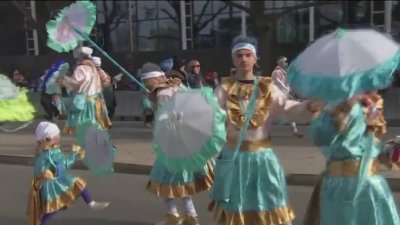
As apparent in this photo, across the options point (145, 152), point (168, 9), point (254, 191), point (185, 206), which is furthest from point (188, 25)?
point (254, 191)

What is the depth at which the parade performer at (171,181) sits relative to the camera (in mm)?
6160

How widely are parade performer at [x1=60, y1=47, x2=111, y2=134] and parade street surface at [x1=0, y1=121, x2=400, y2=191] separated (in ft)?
2.69

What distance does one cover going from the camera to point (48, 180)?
6.00m

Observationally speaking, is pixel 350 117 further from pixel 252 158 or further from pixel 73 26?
pixel 73 26

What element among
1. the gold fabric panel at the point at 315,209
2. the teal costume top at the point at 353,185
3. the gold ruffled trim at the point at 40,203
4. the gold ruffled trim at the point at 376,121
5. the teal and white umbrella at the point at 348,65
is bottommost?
the gold ruffled trim at the point at 40,203

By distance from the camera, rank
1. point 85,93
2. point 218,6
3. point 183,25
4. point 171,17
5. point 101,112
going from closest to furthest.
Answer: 1. point 85,93
2. point 101,112
3. point 218,6
4. point 183,25
5. point 171,17

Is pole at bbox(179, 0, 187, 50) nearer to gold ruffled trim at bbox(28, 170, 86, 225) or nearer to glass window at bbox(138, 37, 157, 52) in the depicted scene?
glass window at bbox(138, 37, 157, 52)

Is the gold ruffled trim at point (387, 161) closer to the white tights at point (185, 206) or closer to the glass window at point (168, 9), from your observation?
the white tights at point (185, 206)

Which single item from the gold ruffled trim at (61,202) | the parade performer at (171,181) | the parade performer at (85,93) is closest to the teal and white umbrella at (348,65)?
the parade performer at (171,181)

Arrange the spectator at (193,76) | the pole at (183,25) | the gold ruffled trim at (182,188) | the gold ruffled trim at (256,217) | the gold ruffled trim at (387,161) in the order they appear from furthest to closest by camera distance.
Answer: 1. the pole at (183,25)
2. the spectator at (193,76)
3. the gold ruffled trim at (182,188)
4. the gold ruffled trim at (256,217)
5. the gold ruffled trim at (387,161)

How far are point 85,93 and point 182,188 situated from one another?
11.3 feet

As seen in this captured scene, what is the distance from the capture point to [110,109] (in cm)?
1274

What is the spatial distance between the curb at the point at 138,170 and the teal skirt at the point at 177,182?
40.2 inches

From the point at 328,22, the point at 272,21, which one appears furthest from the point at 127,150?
the point at 328,22
